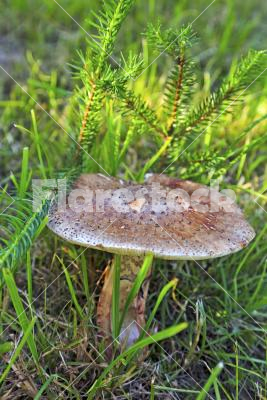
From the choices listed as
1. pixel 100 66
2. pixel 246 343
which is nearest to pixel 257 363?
pixel 246 343

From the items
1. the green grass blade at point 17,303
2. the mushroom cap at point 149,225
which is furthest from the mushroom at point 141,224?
the green grass blade at point 17,303

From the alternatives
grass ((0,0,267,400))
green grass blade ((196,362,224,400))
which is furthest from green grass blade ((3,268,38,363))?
green grass blade ((196,362,224,400))

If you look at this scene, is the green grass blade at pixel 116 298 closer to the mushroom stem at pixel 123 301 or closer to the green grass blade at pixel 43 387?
the mushroom stem at pixel 123 301

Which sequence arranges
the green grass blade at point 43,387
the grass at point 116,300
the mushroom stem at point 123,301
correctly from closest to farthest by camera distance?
the green grass blade at point 43,387, the grass at point 116,300, the mushroom stem at point 123,301

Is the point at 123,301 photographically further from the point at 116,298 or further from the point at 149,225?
the point at 149,225

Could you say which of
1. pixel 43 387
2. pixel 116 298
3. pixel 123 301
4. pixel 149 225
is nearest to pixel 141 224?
pixel 149 225

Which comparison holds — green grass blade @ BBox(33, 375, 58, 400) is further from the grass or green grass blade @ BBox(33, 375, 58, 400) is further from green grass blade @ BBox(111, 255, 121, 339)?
green grass blade @ BBox(111, 255, 121, 339)

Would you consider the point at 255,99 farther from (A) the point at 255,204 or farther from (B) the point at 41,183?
(B) the point at 41,183
